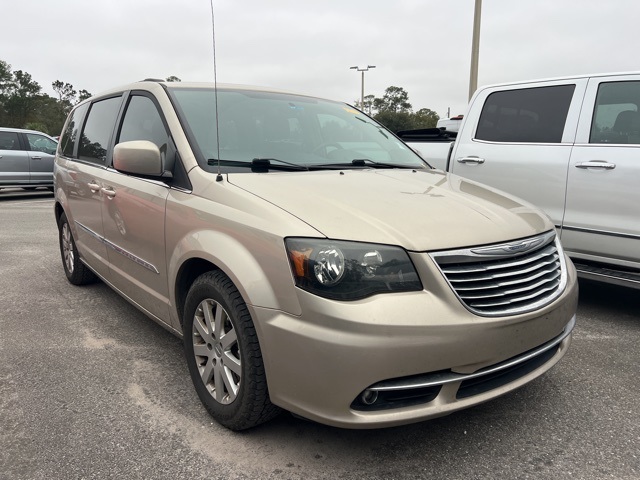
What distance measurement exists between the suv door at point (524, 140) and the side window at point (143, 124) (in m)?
2.96

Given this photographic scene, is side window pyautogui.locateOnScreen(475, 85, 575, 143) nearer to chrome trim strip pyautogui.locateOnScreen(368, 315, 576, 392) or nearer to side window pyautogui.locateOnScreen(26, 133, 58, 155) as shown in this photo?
chrome trim strip pyautogui.locateOnScreen(368, 315, 576, 392)

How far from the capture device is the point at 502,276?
2195 mm

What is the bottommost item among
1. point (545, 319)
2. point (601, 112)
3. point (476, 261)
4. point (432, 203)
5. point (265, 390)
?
point (265, 390)

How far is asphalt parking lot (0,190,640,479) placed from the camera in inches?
87.1

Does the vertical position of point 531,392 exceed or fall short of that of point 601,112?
it falls short

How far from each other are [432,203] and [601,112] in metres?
2.58

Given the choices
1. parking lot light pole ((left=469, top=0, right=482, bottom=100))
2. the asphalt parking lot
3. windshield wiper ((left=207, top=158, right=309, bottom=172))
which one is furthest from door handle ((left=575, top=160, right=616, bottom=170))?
parking lot light pole ((left=469, top=0, right=482, bottom=100))

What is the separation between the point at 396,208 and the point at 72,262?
363cm

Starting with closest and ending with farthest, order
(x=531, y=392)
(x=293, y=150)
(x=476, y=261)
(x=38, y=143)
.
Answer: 1. (x=476, y=261)
2. (x=531, y=392)
3. (x=293, y=150)
4. (x=38, y=143)

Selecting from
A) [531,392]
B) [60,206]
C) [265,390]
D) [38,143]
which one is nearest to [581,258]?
[531,392]

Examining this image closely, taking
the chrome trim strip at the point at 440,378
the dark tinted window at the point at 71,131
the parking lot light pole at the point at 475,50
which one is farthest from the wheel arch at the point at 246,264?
the parking lot light pole at the point at 475,50

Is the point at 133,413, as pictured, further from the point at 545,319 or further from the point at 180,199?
the point at 545,319

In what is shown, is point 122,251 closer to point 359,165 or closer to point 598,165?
point 359,165

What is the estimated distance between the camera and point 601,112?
13.7ft
